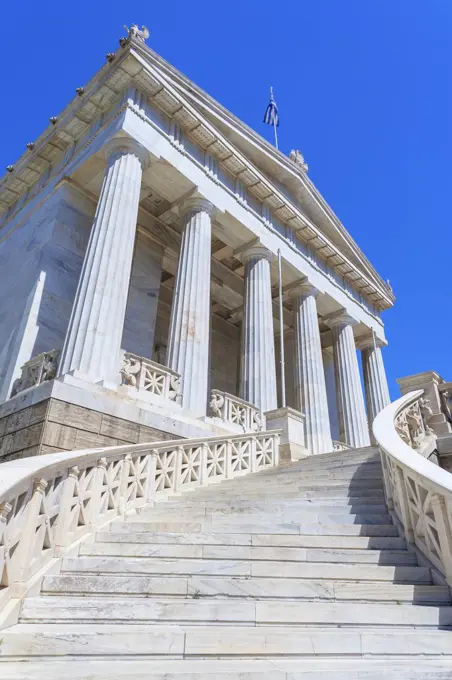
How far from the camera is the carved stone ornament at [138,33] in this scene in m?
15.7

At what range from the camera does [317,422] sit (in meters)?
19.4

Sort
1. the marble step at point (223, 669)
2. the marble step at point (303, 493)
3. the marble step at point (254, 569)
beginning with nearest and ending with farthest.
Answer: the marble step at point (223, 669)
the marble step at point (254, 569)
the marble step at point (303, 493)

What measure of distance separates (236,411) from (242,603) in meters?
10.7

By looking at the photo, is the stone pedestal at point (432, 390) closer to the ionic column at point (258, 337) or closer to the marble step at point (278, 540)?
the ionic column at point (258, 337)

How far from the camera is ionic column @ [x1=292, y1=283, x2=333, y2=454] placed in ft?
63.2

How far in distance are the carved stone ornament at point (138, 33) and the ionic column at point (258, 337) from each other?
8.34 metres

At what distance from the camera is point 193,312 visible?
15.0 metres

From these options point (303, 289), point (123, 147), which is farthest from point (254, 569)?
point (303, 289)

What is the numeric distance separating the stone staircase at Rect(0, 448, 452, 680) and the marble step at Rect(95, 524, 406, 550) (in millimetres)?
13

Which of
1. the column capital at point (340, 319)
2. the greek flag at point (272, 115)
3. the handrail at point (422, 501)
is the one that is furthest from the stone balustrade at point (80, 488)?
the greek flag at point (272, 115)

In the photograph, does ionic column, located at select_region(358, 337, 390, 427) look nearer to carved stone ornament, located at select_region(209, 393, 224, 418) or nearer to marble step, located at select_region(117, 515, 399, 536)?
carved stone ornament, located at select_region(209, 393, 224, 418)

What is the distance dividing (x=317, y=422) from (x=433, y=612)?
15.4m

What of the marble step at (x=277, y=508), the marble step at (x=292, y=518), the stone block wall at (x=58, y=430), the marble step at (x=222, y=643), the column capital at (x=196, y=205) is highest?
the column capital at (x=196, y=205)

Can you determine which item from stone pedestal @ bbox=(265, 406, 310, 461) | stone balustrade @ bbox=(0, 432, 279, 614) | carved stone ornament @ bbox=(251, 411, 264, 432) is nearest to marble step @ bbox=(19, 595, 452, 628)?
stone balustrade @ bbox=(0, 432, 279, 614)
